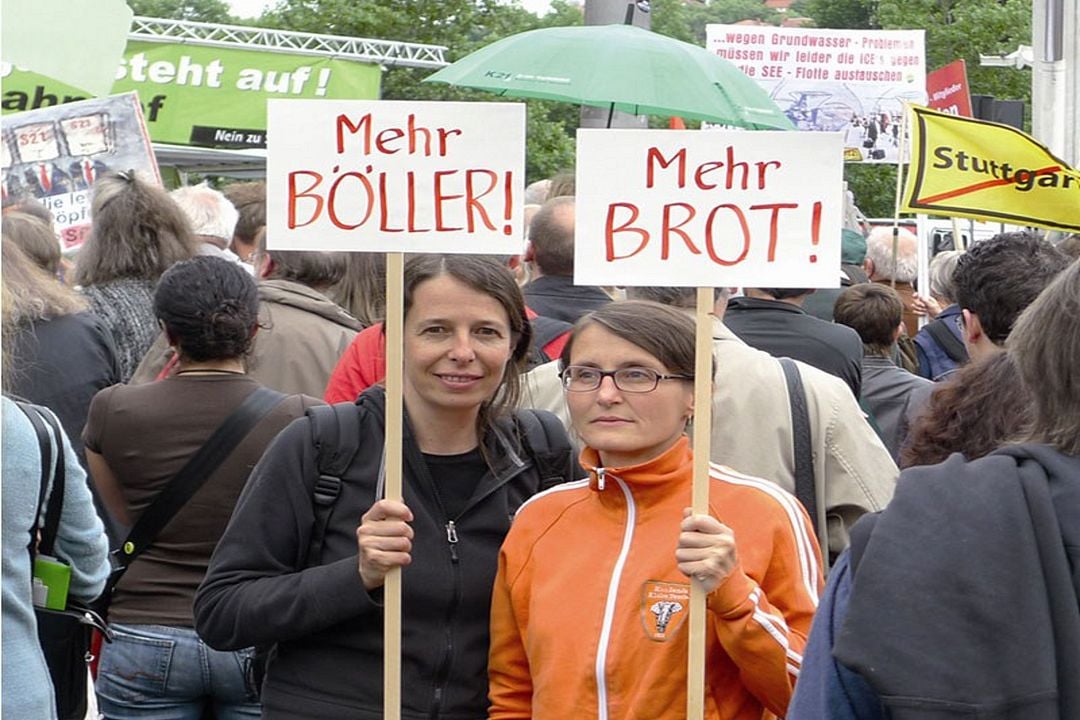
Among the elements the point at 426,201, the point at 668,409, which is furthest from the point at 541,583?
the point at 426,201

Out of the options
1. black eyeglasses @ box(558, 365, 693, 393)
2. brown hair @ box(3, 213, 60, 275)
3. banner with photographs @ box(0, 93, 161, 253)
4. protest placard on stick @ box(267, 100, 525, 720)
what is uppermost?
banner with photographs @ box(0, 93, 161, 253)

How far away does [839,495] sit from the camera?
4.22 metres

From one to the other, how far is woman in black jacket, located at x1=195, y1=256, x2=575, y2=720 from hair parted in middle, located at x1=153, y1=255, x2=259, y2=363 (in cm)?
101

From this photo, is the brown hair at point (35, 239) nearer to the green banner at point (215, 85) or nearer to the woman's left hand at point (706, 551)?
the woman's left hand at point (706, 551)

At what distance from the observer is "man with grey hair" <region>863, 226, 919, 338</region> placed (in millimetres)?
9516

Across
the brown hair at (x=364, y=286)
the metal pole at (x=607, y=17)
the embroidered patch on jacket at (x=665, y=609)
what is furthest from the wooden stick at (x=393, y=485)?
the metal pole at (x=607, y=17)

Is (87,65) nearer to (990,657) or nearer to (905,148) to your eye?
(990,657)

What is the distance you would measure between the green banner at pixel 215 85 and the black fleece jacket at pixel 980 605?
17127 millimetres

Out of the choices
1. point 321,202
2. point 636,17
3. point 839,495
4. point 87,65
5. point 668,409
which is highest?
point 636,17

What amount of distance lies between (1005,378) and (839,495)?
804 mm

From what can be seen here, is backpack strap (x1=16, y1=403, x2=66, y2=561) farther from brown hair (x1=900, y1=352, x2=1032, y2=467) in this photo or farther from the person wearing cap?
the person wearing cap

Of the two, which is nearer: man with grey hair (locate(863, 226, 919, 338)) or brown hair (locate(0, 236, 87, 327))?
brown hair (locate(0, 236, 87, 327))

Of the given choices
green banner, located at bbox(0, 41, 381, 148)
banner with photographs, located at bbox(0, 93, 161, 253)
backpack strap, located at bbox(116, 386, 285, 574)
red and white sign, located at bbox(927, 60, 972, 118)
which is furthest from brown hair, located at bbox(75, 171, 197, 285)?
green banner, located at bbox(0, 41, 381, 148)

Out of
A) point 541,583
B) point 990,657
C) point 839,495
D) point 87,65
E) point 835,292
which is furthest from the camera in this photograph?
point 835,292
